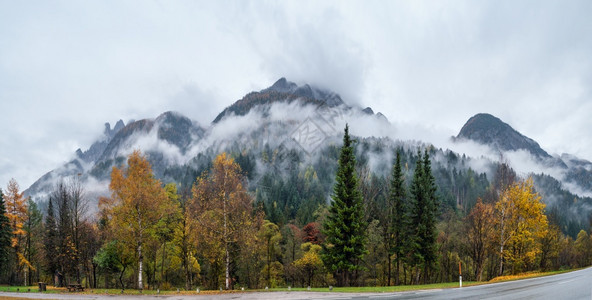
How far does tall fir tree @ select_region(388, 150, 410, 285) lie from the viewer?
4206cm

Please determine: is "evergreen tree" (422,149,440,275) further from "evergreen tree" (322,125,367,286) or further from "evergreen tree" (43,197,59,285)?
"evergreen tree" (43,197,59,285)

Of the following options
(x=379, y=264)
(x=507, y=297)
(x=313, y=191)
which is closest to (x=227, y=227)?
(x=507, y=297)

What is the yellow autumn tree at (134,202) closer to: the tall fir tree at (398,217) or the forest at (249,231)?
the forest at (249,231)

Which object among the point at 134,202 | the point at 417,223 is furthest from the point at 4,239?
the point at 417,223

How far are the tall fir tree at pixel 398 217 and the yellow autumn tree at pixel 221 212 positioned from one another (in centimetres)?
2054

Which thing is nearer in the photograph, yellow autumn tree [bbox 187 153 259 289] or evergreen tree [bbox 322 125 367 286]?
yellow autumn tree [bbox 187 153 259 289]

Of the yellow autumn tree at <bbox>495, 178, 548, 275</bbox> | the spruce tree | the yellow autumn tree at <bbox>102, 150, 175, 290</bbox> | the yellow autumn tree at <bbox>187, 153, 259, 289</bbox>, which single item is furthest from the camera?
the spruce tree

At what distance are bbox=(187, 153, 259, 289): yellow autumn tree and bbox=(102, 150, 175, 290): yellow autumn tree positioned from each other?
406cm

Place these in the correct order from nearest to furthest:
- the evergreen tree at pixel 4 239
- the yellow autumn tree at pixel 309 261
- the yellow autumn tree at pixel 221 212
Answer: the yellow autumn tree at pixel 221 212
the evergreen tree at pixel 4 239
the yellow autumn tree at pixel 309 261

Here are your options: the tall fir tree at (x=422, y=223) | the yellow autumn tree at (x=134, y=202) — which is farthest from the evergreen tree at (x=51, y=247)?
the tall fir tree at (x=422, y=223)

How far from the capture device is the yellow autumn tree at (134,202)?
105 feet

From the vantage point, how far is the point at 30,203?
69.0m

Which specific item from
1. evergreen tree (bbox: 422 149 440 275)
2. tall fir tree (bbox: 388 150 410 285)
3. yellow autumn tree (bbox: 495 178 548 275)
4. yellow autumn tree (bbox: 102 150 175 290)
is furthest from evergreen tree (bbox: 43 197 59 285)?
yellow autumn tree (bbox: 495 178 548 275)

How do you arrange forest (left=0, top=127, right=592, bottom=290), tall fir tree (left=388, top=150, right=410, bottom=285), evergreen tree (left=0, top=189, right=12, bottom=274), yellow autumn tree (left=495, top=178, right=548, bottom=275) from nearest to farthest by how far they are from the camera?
1. forest (left=0, top=127, right=592, bottom=290)
2. yellow autumn tree (left=495, top=178, right=548, bottom=275)
3. tall fir tree (left=388, top=150, right=410, bottom=285)
4. evergreen tree (left=0, top=189, right=12, bottom=274)
